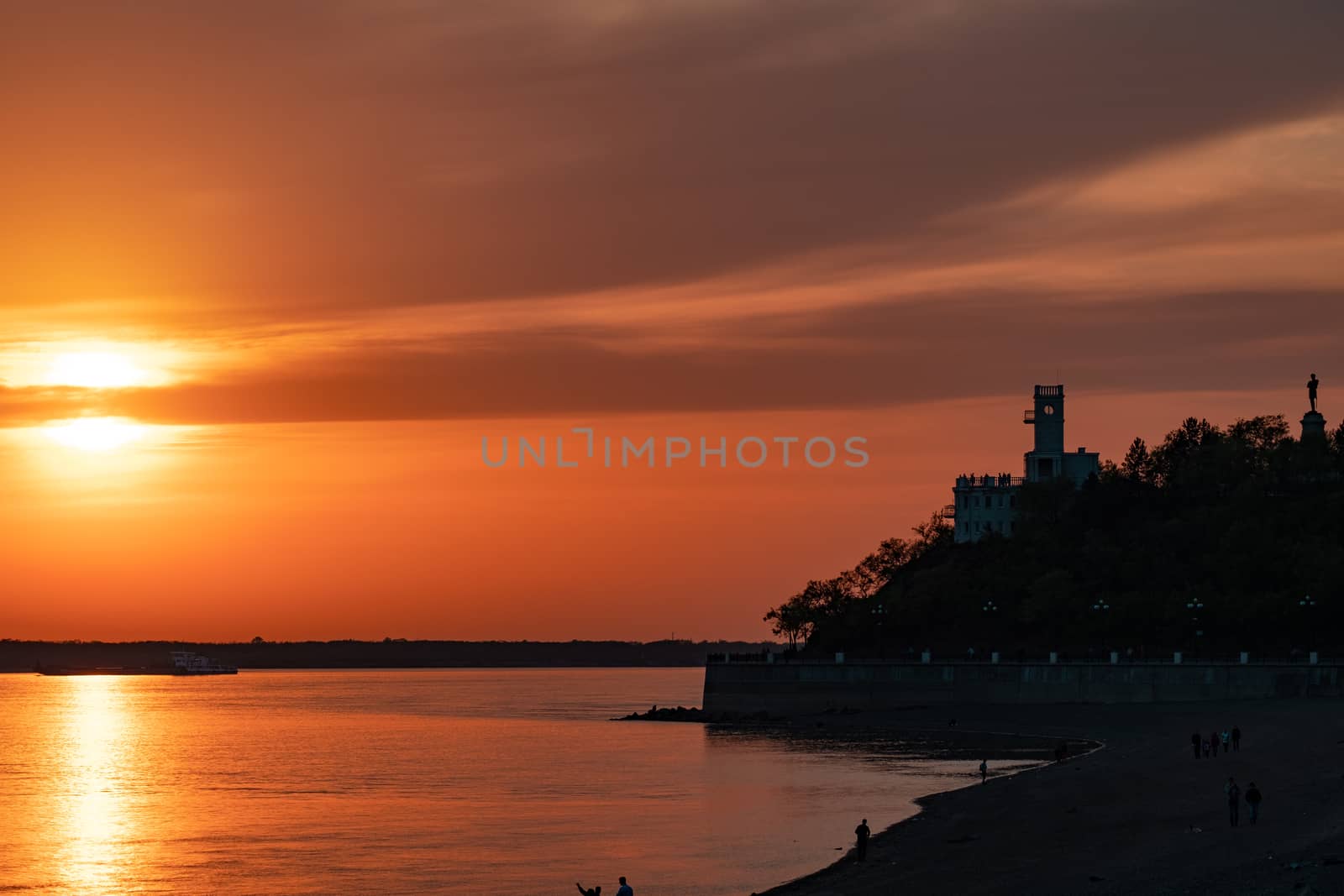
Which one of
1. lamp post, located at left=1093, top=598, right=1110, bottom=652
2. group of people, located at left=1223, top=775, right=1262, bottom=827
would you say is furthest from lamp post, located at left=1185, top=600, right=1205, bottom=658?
group of people, located at left=1223, top=775, right=1262, bottom=827

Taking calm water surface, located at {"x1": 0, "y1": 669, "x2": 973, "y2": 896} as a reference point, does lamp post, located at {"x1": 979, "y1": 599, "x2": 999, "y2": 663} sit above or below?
above

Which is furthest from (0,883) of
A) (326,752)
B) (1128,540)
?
(1128,540)

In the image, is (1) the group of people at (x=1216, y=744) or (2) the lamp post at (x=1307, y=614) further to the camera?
(2) the lamp post at (x=1307, y=614)

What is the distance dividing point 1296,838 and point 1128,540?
139 metres

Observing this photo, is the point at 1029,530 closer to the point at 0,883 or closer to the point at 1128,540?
the point at 1128,540

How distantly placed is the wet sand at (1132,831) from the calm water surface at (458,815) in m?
4.58

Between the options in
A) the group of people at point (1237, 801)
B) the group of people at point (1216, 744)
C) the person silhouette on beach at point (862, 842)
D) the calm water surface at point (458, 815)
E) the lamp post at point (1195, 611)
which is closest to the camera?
the group of people at point (1237, 801)

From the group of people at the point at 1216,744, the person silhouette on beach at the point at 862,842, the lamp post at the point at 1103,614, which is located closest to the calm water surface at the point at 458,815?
the person silhouette on beach at the point at 862,842

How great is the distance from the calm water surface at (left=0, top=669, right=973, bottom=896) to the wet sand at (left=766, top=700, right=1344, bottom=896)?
15.0ft

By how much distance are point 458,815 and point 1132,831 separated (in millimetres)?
42068

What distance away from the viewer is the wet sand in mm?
51125

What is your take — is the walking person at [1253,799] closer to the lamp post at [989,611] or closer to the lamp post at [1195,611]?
the lamp post at [1195,611]

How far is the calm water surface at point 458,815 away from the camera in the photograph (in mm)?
71875

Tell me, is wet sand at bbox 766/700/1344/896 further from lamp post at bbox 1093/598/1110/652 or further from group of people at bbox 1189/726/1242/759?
lamp post at bbox 1093/598/1110/652
